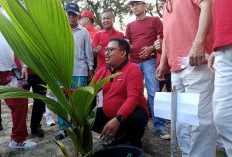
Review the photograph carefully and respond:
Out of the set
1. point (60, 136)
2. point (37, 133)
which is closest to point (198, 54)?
point (60, 136)

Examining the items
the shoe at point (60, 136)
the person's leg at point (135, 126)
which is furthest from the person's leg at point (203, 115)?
the shoe at point (60, 136)

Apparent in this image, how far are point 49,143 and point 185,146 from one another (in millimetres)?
1756

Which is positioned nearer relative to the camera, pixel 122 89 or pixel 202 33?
pixel 202 33

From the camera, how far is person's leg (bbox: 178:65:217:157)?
152 centimetres

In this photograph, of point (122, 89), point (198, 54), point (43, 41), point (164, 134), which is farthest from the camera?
point (164, 134)

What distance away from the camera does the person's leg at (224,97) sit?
1061 millimetres

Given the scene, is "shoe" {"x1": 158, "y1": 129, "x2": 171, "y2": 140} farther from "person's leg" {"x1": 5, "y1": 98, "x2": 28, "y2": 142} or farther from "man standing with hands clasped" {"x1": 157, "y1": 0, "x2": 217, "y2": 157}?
"person's leg" {"x1": 5, "y1": 98, "x2": 28, "y2": 142}

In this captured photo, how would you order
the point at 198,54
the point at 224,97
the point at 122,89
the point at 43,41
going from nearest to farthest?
the point at 43,41
the point at 224,97
the point at 198,54
the point at 122,89

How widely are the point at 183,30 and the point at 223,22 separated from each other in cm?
58

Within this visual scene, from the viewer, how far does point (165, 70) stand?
2092 millimetres

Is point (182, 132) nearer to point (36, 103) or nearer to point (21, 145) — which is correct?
point (21, 145)

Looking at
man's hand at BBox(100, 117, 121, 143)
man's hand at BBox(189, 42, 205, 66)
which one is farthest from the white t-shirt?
man's hand at BBox(189, 42, 205, 66)

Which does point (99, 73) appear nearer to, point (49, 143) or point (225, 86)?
point (49, 143)

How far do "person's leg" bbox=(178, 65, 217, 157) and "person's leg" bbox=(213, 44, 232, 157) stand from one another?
405 mm
